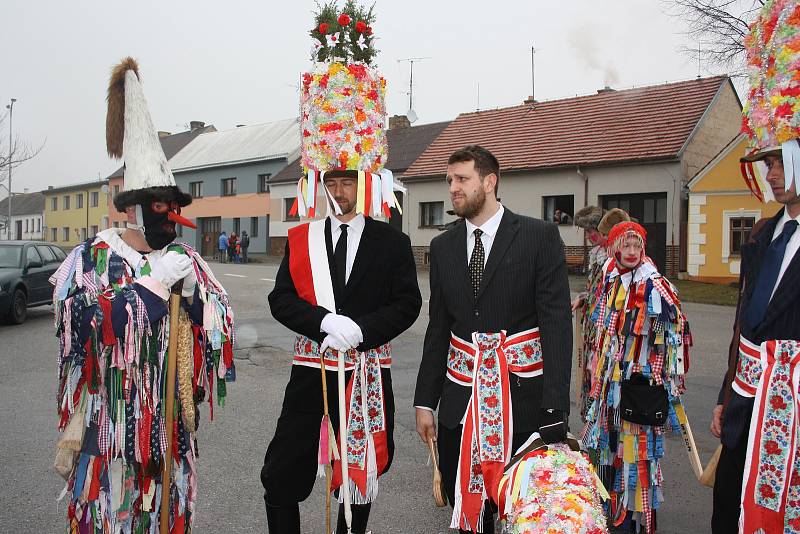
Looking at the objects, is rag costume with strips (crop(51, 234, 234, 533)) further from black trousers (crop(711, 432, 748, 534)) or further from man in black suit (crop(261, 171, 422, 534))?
black trousers (crop(711, 432, 748, 534))

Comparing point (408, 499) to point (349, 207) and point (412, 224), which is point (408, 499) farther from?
point (412, 224)

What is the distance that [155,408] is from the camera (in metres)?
3.29

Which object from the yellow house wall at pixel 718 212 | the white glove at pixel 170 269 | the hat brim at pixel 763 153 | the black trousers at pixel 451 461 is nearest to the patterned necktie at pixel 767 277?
the hat brim at pixel 763 153

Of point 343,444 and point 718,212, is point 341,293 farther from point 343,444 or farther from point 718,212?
point 718,212

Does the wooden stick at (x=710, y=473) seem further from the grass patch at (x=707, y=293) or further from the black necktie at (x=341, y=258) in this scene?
the grass patch at (x=707, y=293)

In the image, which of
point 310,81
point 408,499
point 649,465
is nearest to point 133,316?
point 310,81

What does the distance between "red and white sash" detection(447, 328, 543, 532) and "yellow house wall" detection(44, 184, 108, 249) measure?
51.9 meters

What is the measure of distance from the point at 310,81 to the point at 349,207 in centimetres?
78

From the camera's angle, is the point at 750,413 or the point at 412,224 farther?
the point at 412,224

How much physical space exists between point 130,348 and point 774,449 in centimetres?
295

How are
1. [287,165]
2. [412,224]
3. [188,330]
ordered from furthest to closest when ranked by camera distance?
[287,165], [412,224], [188,330]

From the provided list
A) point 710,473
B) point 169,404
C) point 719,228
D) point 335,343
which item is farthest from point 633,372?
point 719,228

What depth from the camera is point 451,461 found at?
10.6 ft

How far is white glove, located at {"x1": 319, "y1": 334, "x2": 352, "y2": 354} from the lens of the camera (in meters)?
3.23
